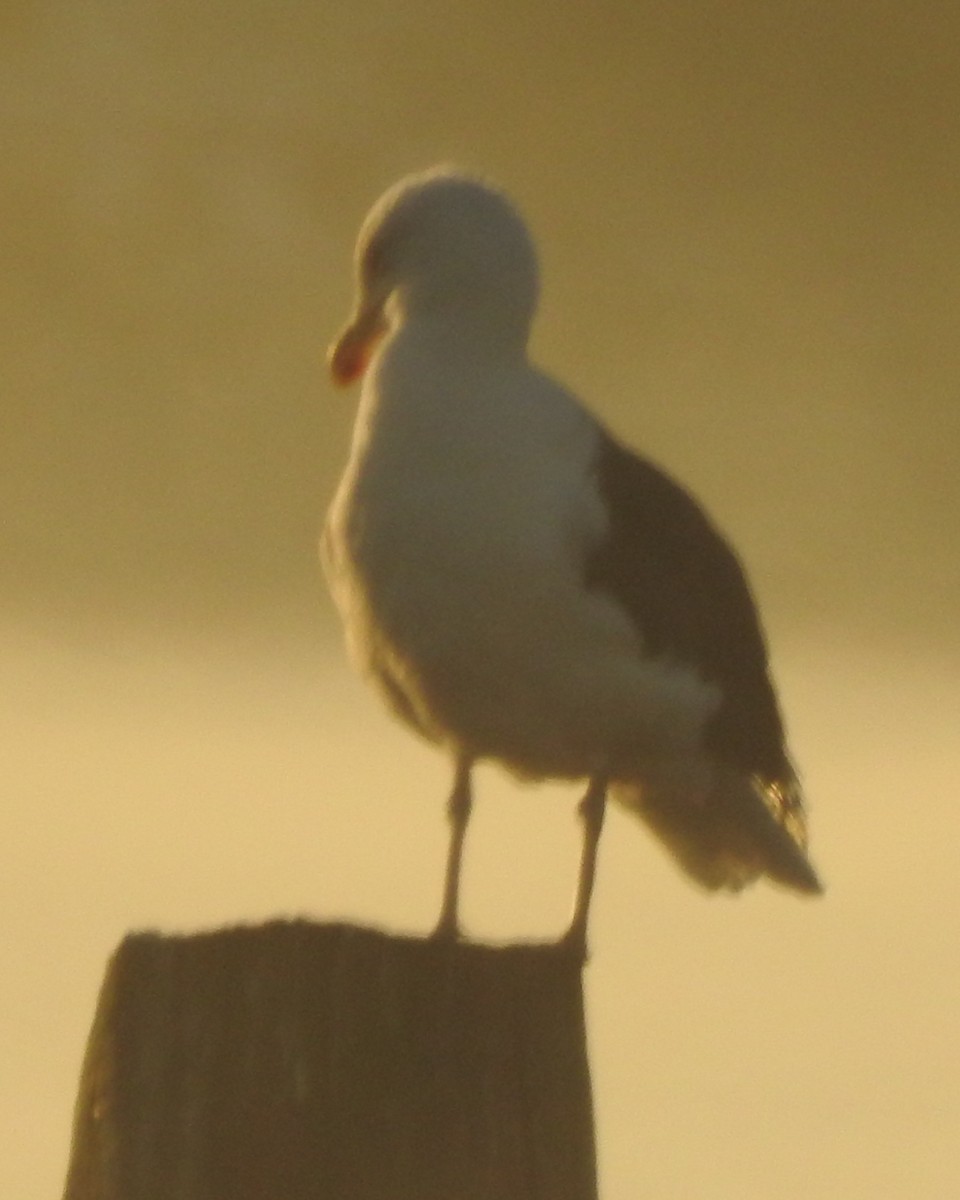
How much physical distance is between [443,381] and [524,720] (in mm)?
959

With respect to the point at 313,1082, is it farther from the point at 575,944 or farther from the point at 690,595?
the point at 690,595

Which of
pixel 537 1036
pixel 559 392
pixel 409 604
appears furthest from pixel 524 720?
pixel 537 1036

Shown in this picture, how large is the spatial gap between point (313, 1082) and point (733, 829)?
3531 millimetres

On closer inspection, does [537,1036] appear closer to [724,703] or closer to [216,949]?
[216,949]

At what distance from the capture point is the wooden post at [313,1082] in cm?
442

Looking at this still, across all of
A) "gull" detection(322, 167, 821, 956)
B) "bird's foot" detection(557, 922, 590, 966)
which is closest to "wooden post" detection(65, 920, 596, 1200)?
"bird's foot" detection(557, 922, 590, 966)

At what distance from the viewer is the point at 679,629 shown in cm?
726

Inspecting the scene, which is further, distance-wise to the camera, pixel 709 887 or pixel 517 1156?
pixel 709 887

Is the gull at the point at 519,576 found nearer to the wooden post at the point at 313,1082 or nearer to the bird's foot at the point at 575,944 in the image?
the bird's foot at the point at 575,944

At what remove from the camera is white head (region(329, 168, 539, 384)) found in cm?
730

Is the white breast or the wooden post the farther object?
the white breast

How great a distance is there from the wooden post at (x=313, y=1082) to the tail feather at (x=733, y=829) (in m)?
2.87

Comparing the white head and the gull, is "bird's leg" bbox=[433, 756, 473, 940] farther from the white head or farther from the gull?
the white head

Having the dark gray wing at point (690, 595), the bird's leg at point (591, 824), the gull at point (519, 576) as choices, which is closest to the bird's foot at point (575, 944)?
the gull at point (519, 576)
